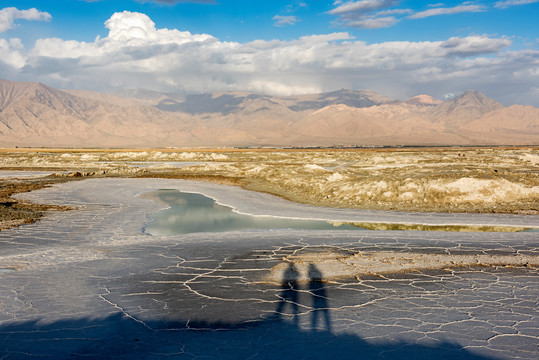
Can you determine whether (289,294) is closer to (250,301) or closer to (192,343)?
(250,301)

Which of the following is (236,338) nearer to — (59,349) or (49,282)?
(59,349)

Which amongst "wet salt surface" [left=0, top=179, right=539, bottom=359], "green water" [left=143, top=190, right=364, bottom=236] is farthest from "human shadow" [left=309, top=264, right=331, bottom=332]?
"green water" [left=143, top=190, right=364, bottom=236]

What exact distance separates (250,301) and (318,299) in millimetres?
1191

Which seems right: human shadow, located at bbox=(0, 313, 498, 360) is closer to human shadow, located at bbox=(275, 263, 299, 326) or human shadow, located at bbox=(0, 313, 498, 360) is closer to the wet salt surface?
the wet salt surface

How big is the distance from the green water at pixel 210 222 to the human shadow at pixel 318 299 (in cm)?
586

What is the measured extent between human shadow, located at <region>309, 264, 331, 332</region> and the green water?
5.86 m

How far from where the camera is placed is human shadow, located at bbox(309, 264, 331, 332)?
6.68m

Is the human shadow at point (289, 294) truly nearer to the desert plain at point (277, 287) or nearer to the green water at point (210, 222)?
the desert plain at point (277, 287)

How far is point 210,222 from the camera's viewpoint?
16422 millimetres

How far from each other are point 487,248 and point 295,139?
17421 cm

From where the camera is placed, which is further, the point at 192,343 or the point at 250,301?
the point at 250,301

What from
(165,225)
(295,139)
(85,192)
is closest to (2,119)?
(295,139)

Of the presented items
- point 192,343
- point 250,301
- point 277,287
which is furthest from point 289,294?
point 192,343

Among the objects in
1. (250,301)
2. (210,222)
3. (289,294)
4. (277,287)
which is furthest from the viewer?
(210,222)
